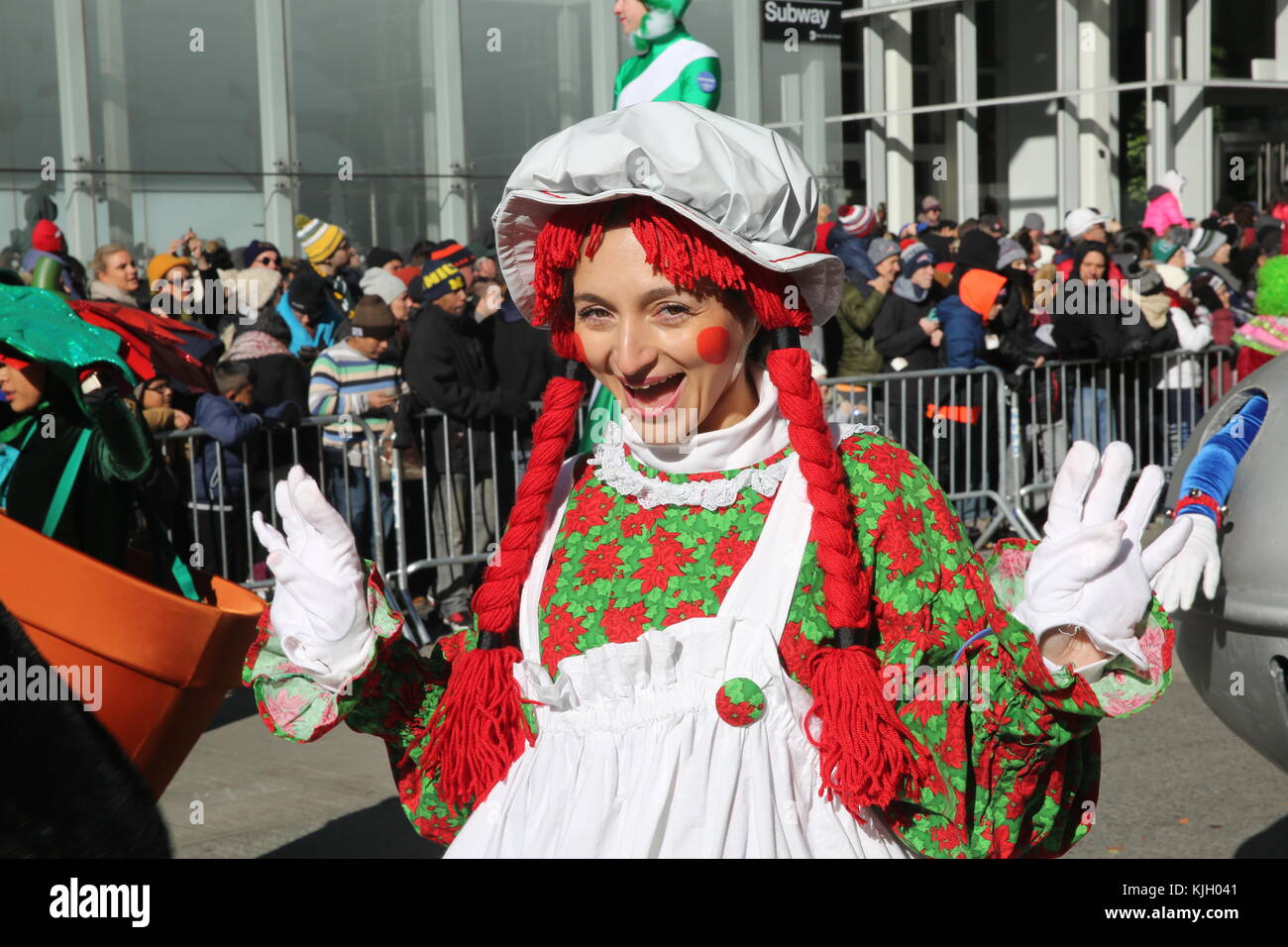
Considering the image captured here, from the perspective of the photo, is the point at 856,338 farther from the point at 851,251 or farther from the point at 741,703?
the point at 741,703

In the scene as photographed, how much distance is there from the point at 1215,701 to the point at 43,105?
10.8 m

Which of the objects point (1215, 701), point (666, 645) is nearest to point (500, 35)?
point (1215, 701)

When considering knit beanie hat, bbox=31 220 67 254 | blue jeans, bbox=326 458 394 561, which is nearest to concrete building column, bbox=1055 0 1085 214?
knit beanie hat, bbox=31 220 67 254

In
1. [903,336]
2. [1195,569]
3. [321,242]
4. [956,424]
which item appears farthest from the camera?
[321,242]

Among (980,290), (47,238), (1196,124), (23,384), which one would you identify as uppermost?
(1196,124)

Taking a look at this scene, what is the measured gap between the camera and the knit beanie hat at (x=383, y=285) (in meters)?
8.11

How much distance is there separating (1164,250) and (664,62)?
31.6ft

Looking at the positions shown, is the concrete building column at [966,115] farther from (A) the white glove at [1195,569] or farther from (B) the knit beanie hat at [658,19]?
(A) the white glove at [1195,569]

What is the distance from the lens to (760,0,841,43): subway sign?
1271cm

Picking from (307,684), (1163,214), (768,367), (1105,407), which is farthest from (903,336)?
(1163,214)

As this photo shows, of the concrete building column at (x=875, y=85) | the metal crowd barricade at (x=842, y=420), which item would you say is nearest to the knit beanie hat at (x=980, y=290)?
the metal crowd barricade at (x=842, y=420)

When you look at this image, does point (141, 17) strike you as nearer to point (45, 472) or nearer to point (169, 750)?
point (45, 472)

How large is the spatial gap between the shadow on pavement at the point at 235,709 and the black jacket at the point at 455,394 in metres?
1.33

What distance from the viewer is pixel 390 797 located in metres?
4.82
